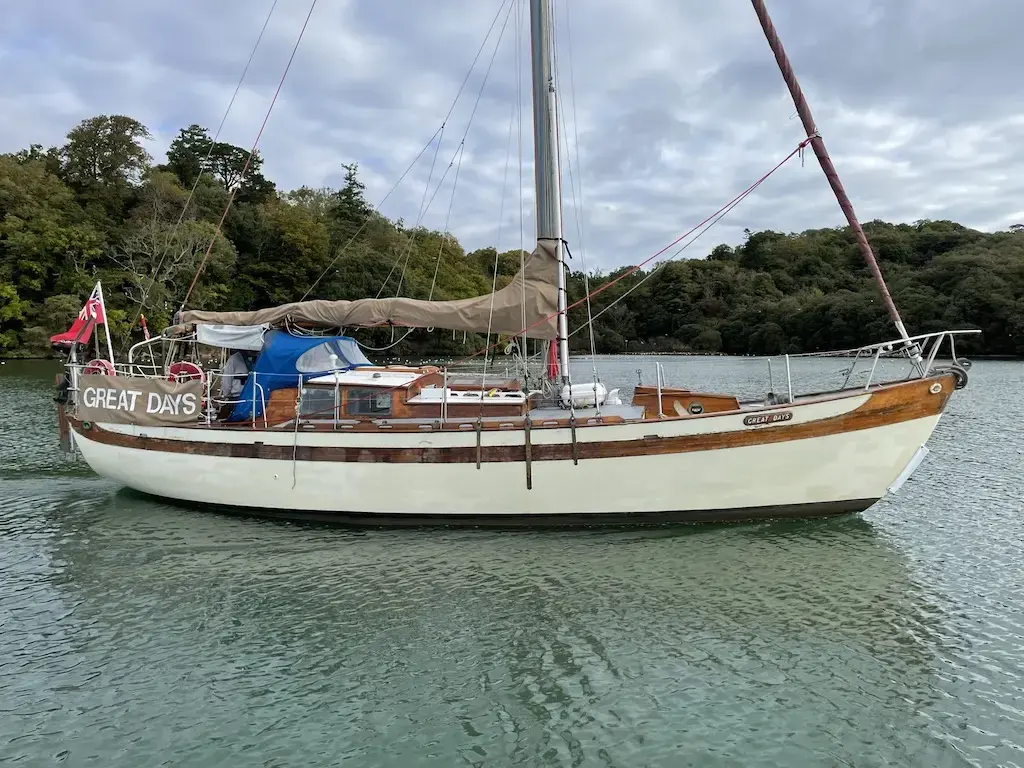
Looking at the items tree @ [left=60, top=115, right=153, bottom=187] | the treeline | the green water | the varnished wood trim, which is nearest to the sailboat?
the varnished wood trim

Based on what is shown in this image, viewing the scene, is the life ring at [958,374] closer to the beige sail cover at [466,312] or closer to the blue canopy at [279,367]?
the beige sail cover at [466,312]

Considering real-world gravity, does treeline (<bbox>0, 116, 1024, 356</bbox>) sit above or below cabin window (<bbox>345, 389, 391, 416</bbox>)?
above

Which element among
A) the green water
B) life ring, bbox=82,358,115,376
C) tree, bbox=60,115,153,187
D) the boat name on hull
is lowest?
the green water

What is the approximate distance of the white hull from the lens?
9.44 m

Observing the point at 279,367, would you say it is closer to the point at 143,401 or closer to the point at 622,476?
the point at 143,401

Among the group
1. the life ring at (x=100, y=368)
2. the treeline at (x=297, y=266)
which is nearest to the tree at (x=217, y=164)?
the treeline at (x=297, y=266)

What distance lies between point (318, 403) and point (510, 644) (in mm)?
6079

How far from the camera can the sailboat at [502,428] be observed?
9.43 m

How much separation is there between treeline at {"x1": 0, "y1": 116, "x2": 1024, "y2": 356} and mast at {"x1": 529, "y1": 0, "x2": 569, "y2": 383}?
16.6 m

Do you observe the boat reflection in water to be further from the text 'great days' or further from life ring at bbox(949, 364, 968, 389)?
life ring at bbox(949, 364, 968, 389)

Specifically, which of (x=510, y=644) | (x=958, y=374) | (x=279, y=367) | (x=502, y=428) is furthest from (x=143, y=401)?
(x=958, y=374)

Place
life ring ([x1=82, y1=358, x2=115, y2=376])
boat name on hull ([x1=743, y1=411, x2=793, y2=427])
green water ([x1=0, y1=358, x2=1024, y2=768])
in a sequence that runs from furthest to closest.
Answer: life ring ([x1=82, y1=358, x2=115, y2=376]) < boat name on hull ([x1=743, y1=411, x2=793, y2=427]) < green water ([x1=0, y1=358, x2=1024, y2=768])

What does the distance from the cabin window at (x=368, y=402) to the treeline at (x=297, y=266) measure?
17.5m

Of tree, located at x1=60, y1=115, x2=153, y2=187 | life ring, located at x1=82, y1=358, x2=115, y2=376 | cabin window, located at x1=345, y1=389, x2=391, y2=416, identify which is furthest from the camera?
tree, located at x1=60, y1=115, x2=153, y2=187
